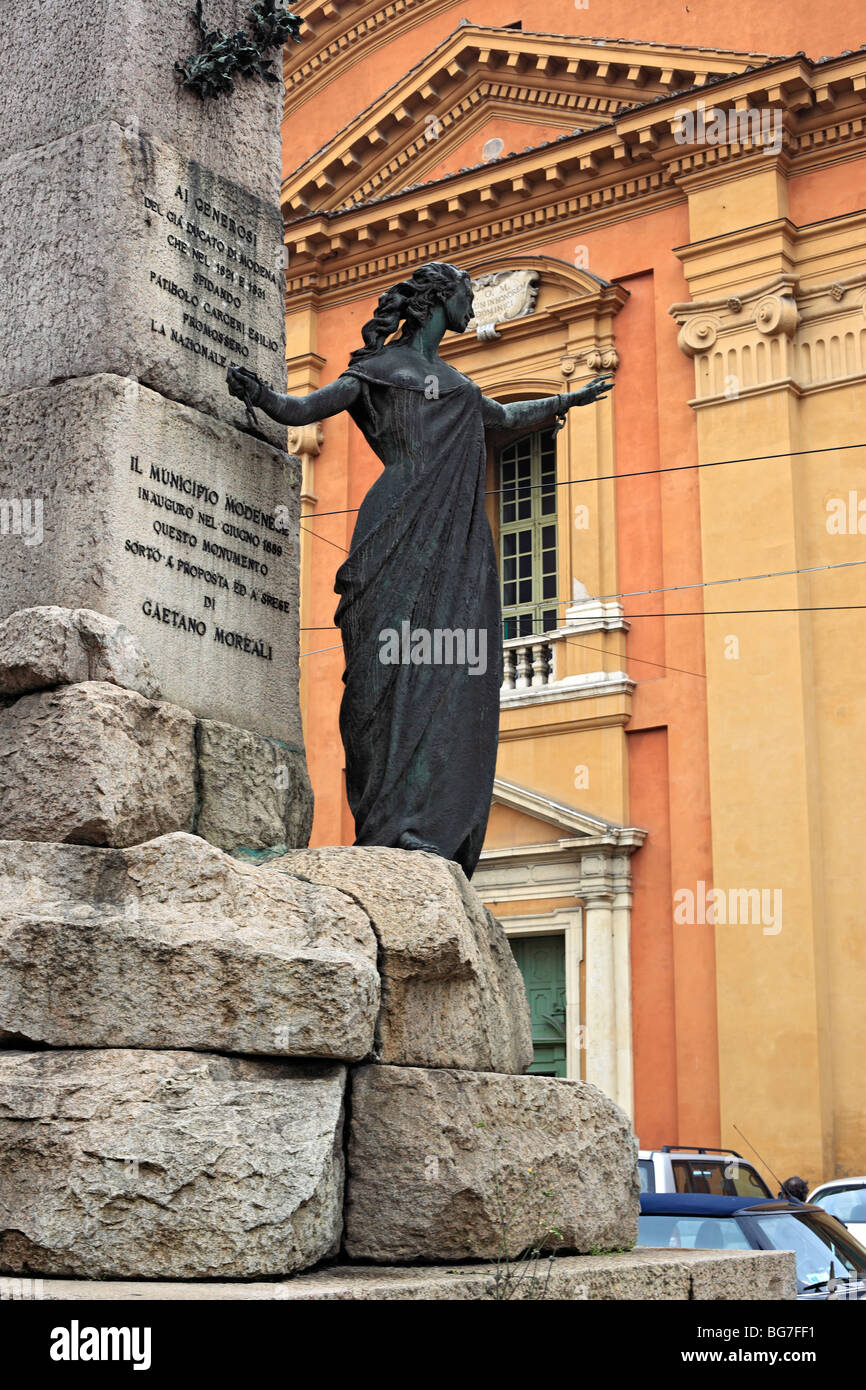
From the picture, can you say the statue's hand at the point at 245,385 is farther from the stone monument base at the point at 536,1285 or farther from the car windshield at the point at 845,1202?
the car windshield at the point at 845,1202

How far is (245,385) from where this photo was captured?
16.3 ft

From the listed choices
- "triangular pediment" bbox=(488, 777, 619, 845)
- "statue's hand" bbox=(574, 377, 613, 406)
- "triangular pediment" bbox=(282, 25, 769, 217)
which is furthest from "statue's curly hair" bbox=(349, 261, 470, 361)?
"triangular pediment" bbox=(282, 25, 769, 217)

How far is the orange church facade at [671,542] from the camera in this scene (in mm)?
15578

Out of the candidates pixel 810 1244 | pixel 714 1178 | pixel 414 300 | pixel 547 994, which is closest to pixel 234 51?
pixel 414 300

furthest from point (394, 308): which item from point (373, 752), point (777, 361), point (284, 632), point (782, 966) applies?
point (777, 361)

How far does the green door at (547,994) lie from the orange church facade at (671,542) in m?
0.03

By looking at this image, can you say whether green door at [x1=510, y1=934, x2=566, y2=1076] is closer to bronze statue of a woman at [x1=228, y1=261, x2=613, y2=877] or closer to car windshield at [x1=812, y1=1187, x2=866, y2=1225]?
car windshield at [x1=812, y1=1187, x2=866, y2=1225]

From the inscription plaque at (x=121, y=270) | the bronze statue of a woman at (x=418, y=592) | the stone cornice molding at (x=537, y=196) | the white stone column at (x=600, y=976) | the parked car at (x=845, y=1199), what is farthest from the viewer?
the stone cornice molding at (x=537, y=196)

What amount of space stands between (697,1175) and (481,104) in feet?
48.3

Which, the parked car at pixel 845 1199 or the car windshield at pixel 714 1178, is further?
the parked car at pixel 845 1199

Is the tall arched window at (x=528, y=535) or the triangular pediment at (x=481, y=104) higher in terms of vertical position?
the triangular pediment at (x=481, y=104)

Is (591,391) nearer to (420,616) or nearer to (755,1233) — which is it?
(420,616)

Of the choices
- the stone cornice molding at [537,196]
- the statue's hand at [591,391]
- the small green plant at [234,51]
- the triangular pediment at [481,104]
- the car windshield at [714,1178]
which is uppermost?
the triangular pediment at [481,104]

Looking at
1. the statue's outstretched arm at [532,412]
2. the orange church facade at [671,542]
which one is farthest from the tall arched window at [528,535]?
the statue's outstretched arm at [532,412]
